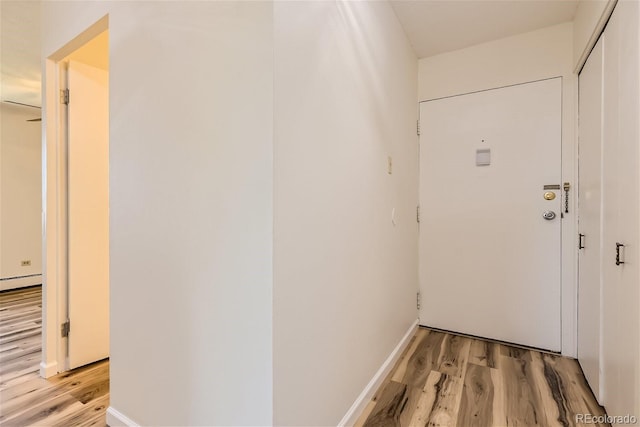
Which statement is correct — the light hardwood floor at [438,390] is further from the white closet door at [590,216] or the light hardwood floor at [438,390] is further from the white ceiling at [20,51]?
the white ceiling at [20,51]

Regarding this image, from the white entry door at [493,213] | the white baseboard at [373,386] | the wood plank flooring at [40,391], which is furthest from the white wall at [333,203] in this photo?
the wood plank flooring at [40,391]

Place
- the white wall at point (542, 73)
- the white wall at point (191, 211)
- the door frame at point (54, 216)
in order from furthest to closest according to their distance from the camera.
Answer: the white wall at point (542, 73) < the door frame at point (54, 216) < the white wall at point (191, 211)

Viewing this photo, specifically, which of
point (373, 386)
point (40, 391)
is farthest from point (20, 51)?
point (373, 386)

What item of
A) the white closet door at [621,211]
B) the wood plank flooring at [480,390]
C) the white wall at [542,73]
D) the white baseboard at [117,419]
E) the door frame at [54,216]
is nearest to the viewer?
the white closet door at [621,211]

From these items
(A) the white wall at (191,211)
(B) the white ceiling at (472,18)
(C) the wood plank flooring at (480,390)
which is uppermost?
(B) the white ceiling at (472,18)

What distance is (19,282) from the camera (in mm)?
4184

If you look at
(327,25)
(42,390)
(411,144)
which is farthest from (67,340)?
(411,144)

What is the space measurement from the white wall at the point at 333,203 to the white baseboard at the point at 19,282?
5.03 metres

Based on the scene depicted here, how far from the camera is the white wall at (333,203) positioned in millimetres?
1040

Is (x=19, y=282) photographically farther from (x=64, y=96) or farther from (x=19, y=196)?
(x=64, y=96)

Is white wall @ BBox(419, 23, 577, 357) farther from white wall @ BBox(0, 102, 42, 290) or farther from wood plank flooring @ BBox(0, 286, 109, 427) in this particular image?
white wall @ BBox(0, 102, 42, 290)

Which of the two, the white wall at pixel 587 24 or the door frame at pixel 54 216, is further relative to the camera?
the door frame at pixel 54 216

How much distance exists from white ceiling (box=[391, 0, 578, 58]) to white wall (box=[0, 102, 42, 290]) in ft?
16.2

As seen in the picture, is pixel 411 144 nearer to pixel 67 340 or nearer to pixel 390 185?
pixel 390 185
